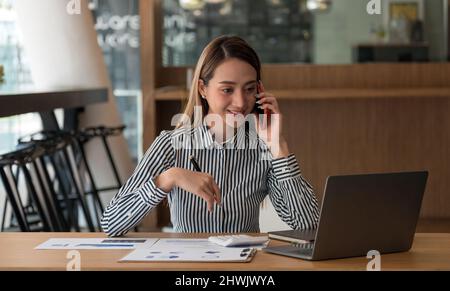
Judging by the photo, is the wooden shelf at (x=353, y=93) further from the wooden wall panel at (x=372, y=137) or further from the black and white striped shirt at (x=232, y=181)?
the black and white striped shirt at (x=232, y=181)

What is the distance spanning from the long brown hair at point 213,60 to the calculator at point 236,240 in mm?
494

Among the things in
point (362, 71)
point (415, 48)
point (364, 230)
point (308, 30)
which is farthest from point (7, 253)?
point (308, 30)

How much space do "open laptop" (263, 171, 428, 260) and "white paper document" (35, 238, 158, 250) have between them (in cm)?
34

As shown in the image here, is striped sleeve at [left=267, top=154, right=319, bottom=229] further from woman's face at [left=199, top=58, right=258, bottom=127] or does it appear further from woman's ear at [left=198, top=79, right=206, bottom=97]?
woman's ear at [left=198, top=79, right=206, bottom=97]

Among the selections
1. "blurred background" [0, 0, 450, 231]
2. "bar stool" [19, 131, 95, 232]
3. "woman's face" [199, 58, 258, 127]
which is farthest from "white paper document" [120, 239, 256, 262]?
"blurred background" [0, 0, 450, 231]

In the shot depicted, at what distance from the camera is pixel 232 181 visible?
2773 mm

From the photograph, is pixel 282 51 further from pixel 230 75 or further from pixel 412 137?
pixel 230 75

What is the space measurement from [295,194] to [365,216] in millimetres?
593

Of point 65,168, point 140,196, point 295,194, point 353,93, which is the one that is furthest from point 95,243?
point 353,93

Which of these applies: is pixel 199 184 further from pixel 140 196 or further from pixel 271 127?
pixel 271 127

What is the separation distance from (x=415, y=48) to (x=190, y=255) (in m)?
5.42

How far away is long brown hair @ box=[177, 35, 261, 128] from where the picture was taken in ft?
9.08

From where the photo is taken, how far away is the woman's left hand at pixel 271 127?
2.71m

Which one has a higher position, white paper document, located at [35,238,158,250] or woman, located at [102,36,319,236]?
woman, located at [102,36,319,236]
